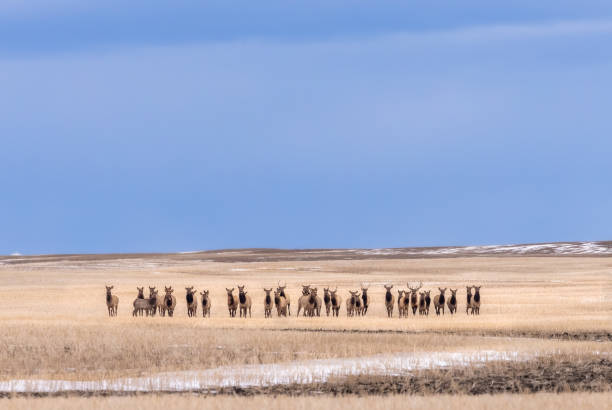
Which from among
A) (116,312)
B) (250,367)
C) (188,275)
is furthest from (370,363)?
(188,275)

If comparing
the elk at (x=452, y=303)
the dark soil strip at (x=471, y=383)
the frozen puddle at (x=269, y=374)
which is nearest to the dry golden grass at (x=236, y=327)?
the frozen puddle at (x=269, y=374)

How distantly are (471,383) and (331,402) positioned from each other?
3940 mm

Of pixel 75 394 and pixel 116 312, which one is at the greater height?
pixel 116 312

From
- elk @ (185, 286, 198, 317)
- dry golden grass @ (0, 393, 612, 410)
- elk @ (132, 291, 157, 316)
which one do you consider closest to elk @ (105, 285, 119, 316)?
elk @ (132, 291, 157, 316)

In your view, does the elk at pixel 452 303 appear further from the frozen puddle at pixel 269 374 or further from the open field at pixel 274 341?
the frozen puddle at pixel 269 374

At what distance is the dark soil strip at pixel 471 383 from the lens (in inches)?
704

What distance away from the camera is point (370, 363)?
69.4 feet

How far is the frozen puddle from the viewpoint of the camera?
60.1 ft

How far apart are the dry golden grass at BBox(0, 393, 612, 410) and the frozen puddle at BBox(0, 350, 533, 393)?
5.24 ft

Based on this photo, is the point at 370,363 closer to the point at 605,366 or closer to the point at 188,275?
the point at 605,366

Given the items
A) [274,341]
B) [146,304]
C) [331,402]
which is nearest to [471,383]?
[331,402]

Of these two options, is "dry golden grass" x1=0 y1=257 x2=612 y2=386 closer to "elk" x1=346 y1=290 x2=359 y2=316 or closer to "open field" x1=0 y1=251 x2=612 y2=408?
"open field" x1=0 y1=251 x2=612 y2=408

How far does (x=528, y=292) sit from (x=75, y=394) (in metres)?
35.9

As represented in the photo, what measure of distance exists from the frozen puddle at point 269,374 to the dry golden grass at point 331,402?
1597 millimetres
